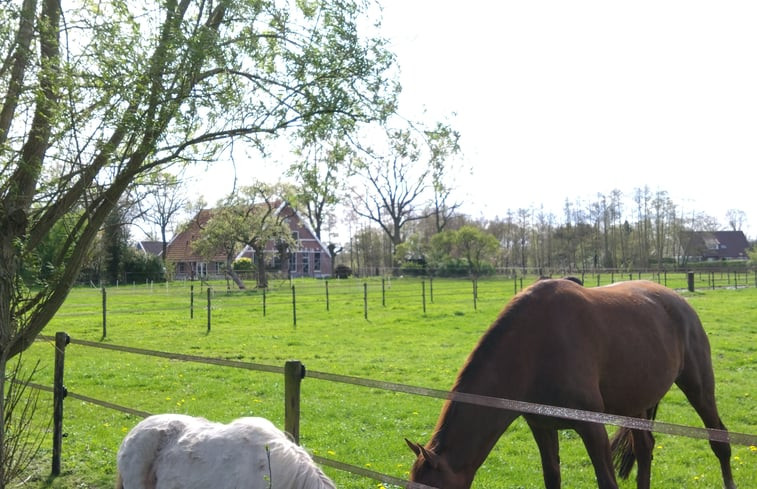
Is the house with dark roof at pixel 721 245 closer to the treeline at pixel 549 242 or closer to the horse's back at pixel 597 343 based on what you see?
the treeline at pixel 549 242

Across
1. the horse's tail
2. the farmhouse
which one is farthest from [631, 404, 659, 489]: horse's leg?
the farmhouse

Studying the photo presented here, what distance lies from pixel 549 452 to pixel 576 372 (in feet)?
2.57

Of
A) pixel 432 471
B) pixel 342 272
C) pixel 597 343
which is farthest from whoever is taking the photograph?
pixel 342 272

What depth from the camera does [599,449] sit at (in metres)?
3.38

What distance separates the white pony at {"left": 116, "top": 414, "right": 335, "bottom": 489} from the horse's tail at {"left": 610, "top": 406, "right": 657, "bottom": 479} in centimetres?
318

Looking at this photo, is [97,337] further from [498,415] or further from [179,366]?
[498,415]

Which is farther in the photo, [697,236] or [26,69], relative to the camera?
[697,236]

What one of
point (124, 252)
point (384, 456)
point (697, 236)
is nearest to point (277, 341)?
point (384, 456)

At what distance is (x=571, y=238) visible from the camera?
184 feet

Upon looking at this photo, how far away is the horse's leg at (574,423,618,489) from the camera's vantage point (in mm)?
3352

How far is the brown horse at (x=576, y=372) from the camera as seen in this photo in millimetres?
3166

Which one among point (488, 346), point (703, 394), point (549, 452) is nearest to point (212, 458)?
point (488, 346)

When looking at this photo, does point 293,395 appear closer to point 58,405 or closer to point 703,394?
point 58,405

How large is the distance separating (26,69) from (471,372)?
12.8ft
